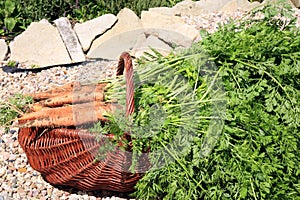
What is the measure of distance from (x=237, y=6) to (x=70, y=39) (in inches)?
75.6

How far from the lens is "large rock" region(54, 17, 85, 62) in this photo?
471cm

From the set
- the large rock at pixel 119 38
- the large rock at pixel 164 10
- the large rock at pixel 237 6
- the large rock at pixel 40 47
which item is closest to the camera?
the large rock at pixel 119 38

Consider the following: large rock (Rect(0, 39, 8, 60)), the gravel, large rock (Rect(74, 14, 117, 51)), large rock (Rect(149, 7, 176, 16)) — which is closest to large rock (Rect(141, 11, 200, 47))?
large rock (Rect(149, 7, 176, 16))

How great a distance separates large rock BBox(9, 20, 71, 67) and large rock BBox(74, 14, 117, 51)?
23cm

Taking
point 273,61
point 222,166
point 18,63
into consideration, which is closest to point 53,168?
point 222,166

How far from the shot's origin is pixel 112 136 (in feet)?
8.73

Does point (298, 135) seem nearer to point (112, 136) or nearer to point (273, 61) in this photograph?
point (273, 61)

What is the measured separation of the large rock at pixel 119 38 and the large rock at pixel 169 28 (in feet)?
0.33

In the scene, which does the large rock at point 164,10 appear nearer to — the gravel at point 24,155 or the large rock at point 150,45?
the large rock at point 150,45

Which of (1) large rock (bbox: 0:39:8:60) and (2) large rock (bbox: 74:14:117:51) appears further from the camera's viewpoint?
(2) large rock (bbox: 74:14:117:51)

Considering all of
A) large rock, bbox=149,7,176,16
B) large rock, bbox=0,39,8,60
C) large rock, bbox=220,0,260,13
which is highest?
large rock, bbox=0,39,8,60

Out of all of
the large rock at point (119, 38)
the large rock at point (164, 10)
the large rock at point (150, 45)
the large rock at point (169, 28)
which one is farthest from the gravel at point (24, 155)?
the large rock at point (164, 10)

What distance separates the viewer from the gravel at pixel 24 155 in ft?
10.4

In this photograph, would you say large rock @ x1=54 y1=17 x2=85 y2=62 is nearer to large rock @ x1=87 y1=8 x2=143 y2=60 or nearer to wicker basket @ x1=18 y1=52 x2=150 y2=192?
large rock @ x1=87 y1=8 x2=143 y2=60
